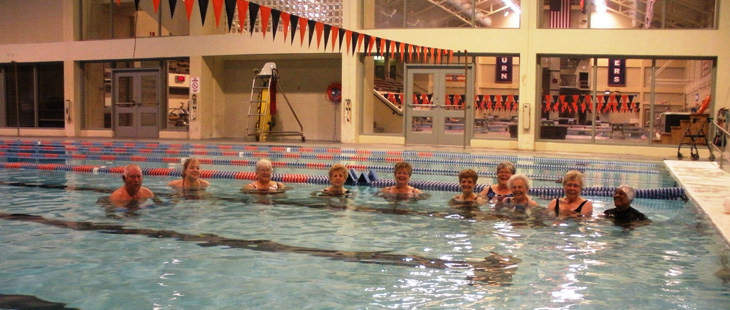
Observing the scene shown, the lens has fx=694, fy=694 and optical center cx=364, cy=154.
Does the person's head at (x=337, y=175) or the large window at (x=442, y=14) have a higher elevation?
the large window at (x=442, y=14)

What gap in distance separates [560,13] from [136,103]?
13.0m

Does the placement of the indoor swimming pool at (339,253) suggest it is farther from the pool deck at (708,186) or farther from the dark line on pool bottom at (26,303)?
the pool deck at (708,186)

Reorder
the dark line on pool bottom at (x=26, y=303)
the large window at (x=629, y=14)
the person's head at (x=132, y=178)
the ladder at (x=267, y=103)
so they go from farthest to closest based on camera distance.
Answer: the ladder at (x=267, y=103)
the large window at (x=629, y=14)
the person's head at (x=132, y=178)
the dark line on pool bottom at (x=26, y=303)

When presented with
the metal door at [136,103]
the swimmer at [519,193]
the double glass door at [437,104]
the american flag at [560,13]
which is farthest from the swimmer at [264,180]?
the metal door at [136,103]

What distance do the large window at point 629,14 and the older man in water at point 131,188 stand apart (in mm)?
12695

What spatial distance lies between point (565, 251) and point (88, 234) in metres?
3.64

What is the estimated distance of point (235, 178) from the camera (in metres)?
9.76

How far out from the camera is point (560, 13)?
17.2 metres

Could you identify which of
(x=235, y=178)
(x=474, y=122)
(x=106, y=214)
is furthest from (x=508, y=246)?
(x=474, y=122)

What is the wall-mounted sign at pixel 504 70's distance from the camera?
688 inches

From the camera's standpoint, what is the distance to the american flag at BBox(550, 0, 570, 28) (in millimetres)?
17203

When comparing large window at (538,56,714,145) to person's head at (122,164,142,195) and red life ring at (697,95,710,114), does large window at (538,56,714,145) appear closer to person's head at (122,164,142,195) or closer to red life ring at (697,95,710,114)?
red life ring at (697,95,710,114)

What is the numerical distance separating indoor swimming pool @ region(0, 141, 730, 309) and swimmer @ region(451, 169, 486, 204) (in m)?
0.31

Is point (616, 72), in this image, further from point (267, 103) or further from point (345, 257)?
point (345, 257)
